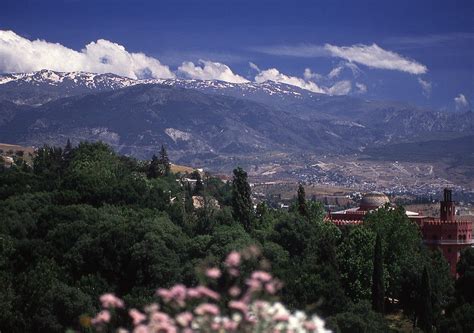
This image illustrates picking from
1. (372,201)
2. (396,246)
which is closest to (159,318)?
(396,246)

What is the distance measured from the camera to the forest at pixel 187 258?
4147 centimetres

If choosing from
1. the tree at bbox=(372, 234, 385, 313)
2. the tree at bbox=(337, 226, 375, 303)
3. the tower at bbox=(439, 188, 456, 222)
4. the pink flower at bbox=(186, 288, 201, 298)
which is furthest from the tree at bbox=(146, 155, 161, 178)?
the pink flower at bbox=(186, 288, 201, 298)

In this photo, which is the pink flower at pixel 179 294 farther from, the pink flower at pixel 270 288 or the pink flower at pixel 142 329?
the pink flower at pixel 270 288

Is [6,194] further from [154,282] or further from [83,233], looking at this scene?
[154,282]

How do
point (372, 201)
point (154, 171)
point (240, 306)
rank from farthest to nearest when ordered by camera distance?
point (154, 171) → point (372, 201) → point (240, 306)

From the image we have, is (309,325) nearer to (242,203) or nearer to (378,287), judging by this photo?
(378,287)

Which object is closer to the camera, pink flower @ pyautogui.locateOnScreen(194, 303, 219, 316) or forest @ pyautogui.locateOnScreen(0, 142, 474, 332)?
pink flower @ pyautogui.locateOnScreen(194, 303, 219, 316)

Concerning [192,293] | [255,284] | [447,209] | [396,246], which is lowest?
[396,246]

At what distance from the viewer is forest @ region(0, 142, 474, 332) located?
4147 centimetres

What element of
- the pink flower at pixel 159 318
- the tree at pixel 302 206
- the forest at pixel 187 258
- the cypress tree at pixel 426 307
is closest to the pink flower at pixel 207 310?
the pink flower at pixel 159 318

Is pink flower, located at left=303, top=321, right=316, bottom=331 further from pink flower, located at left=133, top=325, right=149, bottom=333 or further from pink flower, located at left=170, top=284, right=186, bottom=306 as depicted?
pink flower, located at left=133, top=325, right=149, bottom=333

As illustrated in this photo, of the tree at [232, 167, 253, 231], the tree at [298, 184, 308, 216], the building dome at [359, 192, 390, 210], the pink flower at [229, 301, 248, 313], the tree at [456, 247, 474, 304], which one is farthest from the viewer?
the building dome at [359, 192, 390, 210]

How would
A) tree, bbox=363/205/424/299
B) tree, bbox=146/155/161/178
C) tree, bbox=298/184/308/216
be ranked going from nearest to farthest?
1. tree, bbox=363/205/424/299
2. tree, bbox=298/184/308/216
3. tree, bbox=146/155/161/178

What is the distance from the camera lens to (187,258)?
52125 mm
